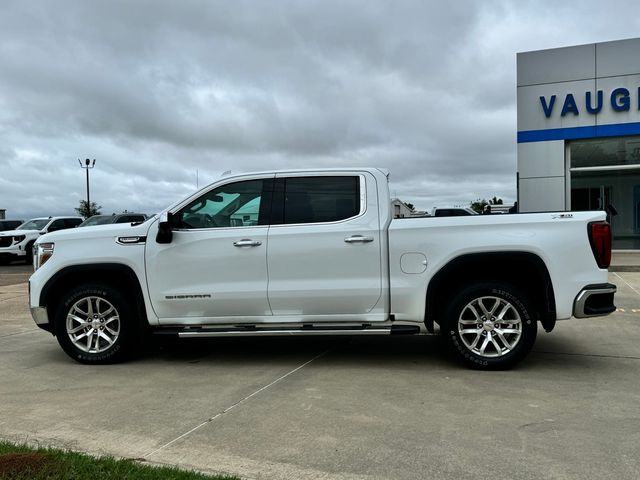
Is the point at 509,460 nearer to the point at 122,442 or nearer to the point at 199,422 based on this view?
the point at 199,422

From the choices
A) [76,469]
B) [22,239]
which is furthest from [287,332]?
[22,239]

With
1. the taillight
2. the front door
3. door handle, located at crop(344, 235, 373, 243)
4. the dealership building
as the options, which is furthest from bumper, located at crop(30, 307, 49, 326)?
the dealership building

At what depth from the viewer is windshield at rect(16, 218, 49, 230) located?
2441cm

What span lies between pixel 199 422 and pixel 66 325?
254 centimetres

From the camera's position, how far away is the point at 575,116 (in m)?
19.6

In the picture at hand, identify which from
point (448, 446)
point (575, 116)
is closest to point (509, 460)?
point (448, 446)

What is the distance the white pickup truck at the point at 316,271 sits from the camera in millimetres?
5367

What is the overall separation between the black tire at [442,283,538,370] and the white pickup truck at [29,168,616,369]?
1cm

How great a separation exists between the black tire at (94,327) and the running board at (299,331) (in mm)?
664

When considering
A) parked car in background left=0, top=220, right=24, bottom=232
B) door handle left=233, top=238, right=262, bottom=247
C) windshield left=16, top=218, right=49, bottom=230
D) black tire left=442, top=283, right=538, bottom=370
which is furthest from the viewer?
parked car in background left=0, top=220, right=24, bottom=232

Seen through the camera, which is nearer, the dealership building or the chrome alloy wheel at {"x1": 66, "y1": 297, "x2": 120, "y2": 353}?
the chrome alloy wheel at {"x1": 66, "y1": 297, "x2": 120, "y2": 353}

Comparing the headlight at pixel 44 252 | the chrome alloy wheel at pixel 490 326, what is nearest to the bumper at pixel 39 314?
the headlight at pixel 44 252

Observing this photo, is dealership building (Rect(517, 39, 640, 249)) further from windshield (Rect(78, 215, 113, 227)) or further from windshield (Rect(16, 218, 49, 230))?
windshield (Rect(16, 218, 49, 230))

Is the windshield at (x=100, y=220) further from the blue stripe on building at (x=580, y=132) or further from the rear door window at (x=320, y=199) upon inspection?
the rear door window at (x=320, y=199)
